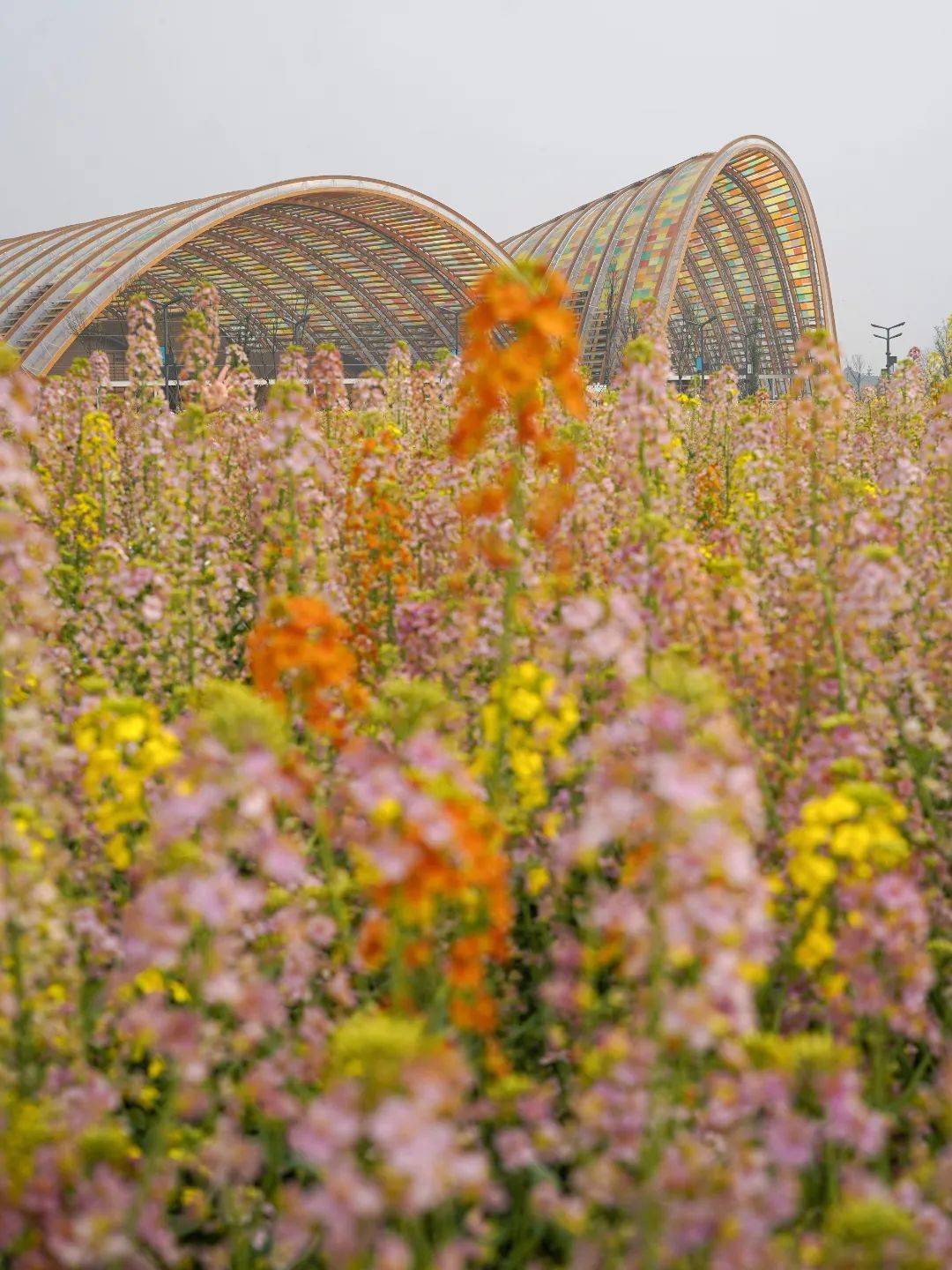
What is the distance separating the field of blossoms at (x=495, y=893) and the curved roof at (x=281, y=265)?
23051mm

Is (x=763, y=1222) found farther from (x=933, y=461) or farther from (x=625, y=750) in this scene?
(x=933, y=461)

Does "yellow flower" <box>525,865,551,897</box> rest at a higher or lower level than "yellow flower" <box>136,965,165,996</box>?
higher

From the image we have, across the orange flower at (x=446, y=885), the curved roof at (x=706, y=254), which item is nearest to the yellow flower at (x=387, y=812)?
the orange flower at (x=446, y=885)

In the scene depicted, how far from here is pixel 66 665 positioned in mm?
5000

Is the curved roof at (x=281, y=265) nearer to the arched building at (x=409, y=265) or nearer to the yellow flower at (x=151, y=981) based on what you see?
the arched building at (x=409, y=265)

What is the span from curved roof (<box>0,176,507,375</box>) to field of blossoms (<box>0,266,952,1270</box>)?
2305cm

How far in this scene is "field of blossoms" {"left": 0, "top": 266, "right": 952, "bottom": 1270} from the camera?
1.76 m

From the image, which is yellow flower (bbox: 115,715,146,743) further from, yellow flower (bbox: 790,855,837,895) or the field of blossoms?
yellow flower (bbox: 790,855,837,895)

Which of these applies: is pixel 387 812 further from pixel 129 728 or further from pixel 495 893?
pixel 129 728

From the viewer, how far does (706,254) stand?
48844 mm

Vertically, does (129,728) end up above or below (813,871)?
above

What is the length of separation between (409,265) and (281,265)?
6049 mm

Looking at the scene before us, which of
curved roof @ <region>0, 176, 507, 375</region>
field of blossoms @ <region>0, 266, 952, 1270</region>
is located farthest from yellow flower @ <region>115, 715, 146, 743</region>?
curved roof @ <region>0, 176, 507, 375</region>

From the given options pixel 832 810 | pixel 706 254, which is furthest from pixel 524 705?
pixel 706 254
